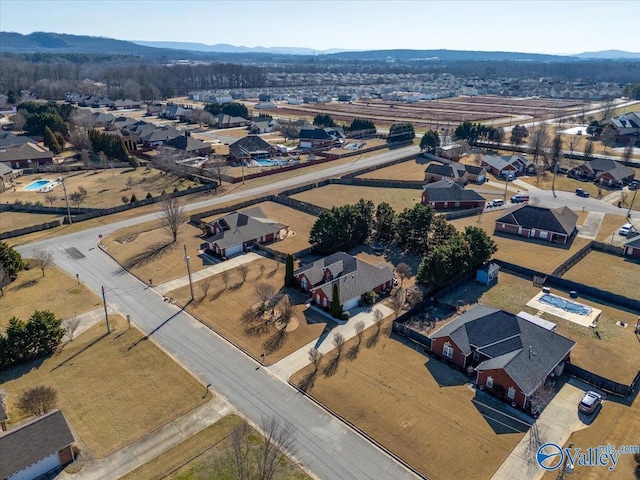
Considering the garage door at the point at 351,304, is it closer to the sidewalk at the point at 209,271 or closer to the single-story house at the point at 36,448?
the sidewalk at the point at 209,271

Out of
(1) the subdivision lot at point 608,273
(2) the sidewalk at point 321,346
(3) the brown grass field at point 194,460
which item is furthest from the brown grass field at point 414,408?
(1) the subdivision lot at point 608,273

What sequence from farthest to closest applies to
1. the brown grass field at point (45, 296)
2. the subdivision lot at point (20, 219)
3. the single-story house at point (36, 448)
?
the subdivision lot at point (20, 219) < the brown grass field at point (45, 296) < the single-story house at point (36, 448)

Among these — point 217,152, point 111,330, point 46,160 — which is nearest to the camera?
point 111,330

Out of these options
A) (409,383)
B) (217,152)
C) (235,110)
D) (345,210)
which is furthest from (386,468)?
(235,110)

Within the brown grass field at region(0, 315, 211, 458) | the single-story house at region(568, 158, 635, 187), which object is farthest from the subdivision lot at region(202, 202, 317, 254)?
the single-story house at region(568, 158, 635, 187)

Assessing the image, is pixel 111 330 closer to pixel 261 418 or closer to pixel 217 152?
pixel 261 418

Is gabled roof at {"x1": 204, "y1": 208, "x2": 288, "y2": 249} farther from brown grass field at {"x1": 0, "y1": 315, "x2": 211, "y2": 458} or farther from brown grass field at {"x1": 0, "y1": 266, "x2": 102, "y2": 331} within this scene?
brown grass field at {"x1": 0, "y1": 315, "x2": 211, "y2": 458}
